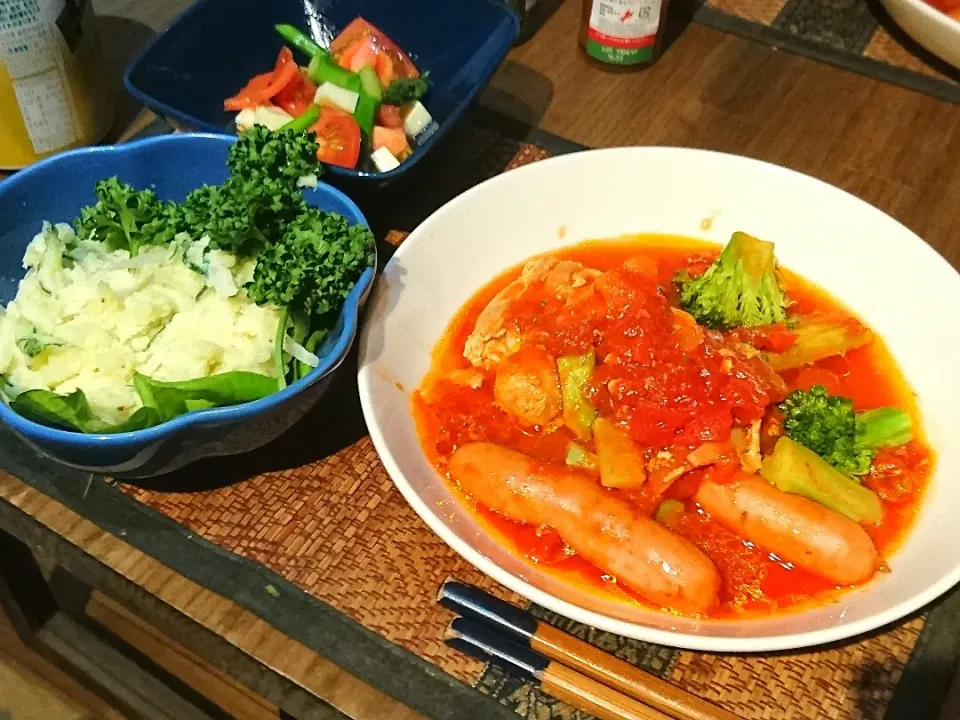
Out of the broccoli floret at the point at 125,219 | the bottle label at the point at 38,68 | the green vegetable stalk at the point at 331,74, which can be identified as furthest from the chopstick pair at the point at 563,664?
the bottle label at the point at 38,68

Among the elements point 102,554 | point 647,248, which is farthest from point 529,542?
point 647,248

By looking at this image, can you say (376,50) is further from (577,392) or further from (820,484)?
(820,484)

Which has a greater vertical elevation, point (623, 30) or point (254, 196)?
point (254, 196)

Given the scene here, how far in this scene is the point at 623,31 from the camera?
92.8 inches

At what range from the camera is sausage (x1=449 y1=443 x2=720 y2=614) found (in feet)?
4.34

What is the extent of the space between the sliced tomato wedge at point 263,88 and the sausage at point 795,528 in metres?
1.39

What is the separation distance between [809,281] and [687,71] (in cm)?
89

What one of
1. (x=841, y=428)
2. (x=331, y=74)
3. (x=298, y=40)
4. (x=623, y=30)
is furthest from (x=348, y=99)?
(x=841, y=428)

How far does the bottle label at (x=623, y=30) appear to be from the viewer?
230 cm

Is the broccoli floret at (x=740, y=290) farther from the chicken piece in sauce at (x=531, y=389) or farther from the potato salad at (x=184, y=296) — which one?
the potato salad at (x=184, y=296)

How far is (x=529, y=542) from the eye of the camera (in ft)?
4.74

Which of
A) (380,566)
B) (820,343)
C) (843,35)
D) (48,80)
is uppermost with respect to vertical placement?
(48,80)

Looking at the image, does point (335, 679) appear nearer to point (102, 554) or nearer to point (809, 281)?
point (102, 554)

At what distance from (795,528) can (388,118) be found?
51.4 inches
